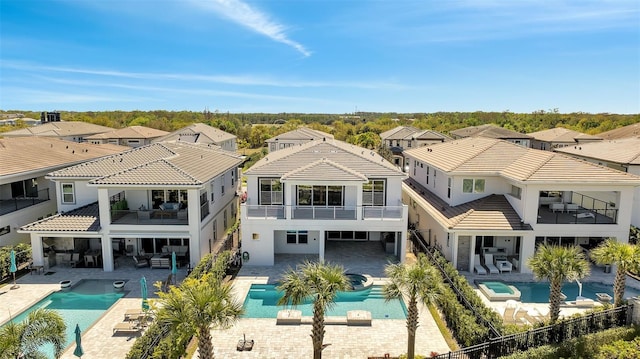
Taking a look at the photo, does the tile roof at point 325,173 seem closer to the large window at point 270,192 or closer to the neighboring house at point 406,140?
the large window at point 270,192

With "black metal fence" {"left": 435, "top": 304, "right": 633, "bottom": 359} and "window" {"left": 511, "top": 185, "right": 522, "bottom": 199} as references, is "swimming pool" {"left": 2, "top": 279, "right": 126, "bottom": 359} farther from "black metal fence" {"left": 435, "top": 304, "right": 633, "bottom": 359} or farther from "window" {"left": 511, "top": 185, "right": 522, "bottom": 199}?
"window" {"left": 511, "top": 185, "right": 522, "bottom": 199}

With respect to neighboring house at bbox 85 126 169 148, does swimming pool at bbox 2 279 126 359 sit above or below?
below

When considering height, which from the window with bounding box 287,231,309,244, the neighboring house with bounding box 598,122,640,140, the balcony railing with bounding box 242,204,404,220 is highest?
the neighboring house with bounding box 598,122,640,140

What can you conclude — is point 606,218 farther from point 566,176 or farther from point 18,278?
point 18,278

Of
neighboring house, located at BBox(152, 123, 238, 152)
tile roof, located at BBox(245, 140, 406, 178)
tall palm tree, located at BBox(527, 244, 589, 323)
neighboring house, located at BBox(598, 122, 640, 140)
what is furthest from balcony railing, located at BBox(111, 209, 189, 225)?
neighboring house, located at BBox(598, 122, 640, 140)

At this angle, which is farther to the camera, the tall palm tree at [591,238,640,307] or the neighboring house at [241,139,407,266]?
the neighboring house at [241,139,407,266]

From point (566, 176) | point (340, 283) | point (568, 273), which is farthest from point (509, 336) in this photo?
point (566, 176)
